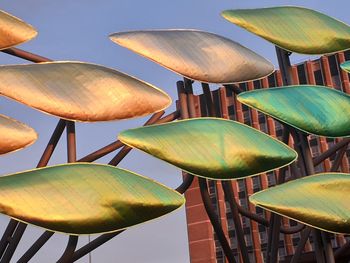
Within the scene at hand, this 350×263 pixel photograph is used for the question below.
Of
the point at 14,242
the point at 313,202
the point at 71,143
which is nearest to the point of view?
the point at 313,202

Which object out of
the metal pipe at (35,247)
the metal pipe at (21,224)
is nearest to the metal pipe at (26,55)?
the metal pipe at (21,224)

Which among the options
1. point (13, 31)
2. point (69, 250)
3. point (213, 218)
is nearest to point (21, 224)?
point (69, 250)

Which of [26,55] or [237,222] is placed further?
[26,55]

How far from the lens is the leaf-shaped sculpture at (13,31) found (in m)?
10.6

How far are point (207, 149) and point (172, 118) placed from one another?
6.88 ft

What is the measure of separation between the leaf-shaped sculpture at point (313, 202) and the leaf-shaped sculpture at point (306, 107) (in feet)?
3.46

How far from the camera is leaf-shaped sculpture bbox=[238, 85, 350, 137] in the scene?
10438 millimetres

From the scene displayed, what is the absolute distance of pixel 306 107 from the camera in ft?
35.2

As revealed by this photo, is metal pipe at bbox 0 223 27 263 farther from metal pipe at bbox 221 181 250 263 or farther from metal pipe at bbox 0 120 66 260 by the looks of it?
metal pipe at bbox 221 181 250 263

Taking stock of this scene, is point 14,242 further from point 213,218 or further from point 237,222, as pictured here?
point 237,222

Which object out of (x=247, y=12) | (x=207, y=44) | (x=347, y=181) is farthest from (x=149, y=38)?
(x=347, y=181)

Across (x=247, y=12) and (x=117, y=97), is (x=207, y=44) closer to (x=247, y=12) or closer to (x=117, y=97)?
(x=247, y=12)

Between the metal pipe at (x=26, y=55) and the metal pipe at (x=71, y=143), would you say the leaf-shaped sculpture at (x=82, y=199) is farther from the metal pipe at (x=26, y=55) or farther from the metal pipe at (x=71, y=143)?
the metal pipe at (x=26, y=55)

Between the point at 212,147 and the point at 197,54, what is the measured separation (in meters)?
2.27
